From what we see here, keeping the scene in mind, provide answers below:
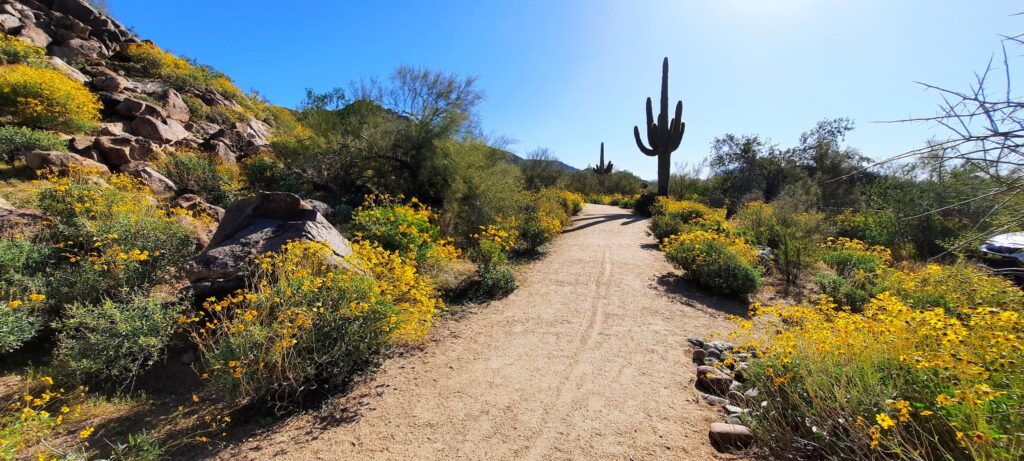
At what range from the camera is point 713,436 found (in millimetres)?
2518

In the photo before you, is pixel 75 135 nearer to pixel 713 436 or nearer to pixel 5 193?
pixel 5 193

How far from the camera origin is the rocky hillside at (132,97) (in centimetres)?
737

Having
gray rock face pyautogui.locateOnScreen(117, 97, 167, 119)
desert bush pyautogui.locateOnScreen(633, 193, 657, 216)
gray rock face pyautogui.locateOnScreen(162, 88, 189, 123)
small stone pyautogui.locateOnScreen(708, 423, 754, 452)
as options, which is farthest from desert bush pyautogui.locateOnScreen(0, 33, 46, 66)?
desert bush pyautogui.locateOnScreen(633, 193, 657, 216)

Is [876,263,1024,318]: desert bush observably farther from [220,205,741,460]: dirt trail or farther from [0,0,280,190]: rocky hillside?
[0,0,280,190]: rocky hillside

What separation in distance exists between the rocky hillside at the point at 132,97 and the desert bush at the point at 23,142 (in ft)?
0.88

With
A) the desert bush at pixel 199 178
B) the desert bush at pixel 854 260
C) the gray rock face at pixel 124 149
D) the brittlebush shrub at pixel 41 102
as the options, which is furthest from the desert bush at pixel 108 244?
the desert bush at pixel 854 260

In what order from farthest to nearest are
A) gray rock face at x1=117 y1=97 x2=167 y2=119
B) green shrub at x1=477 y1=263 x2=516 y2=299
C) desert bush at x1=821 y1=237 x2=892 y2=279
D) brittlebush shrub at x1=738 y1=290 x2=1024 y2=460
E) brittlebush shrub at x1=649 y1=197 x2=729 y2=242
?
gray rock face at x1=117 y1=97 x2=167 y2=119 < brittlebush shrub at x1=649 y1=197 x2=729 y2=242 < desert bush at x1=821 y1=237 x2=892 y2=279 < green shrub at x1=477 y1=263 x2=516 y2=299 < brittlebush shrub at x1=738 y1=290 x2=1024 y2=460

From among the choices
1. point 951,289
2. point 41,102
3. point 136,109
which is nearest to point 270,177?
point 136,109

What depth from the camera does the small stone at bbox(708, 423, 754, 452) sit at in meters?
2.45

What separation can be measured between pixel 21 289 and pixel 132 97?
34.4 ft

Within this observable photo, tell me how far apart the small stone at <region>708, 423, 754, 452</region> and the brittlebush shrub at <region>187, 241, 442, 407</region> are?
253cm

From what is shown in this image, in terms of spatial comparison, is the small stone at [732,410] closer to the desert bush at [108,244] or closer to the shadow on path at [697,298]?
the shadow on path at [697,298]

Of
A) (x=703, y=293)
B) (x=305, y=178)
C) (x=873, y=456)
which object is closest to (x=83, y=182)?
(x=305, y=178)

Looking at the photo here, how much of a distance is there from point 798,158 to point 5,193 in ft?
86.7
